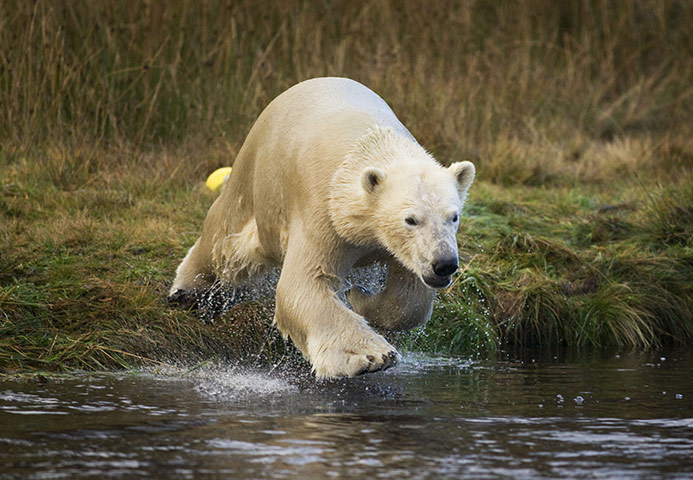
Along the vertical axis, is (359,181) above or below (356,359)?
above

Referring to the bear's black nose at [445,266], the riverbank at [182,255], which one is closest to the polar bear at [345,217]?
the bear's black nose at [445,266]

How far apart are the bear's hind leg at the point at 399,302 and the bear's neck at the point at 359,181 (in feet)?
0.96

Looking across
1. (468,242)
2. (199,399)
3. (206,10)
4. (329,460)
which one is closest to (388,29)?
(206,10)

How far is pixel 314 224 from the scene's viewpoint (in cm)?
470

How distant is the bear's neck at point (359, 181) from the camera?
4551mm

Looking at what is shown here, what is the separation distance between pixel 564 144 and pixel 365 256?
5.82 meters

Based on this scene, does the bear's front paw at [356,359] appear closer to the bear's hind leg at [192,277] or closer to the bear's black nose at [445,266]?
the bear's black nose at [445,266]

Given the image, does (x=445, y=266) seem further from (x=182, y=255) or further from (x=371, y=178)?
(x=182, y=255)

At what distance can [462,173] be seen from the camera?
4.65 meters

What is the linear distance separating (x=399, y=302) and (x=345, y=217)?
1.86 ft

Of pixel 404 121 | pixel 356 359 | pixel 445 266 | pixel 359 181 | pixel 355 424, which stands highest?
pixel 404 121

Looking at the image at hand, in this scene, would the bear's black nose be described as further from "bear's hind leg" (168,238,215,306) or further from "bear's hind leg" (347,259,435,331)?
"bear's hind leg" (168,238,215,306)

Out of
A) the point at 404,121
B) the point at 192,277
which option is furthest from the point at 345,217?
the point at 404,121

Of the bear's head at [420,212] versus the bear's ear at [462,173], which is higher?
the bear's ear at [462,173]
